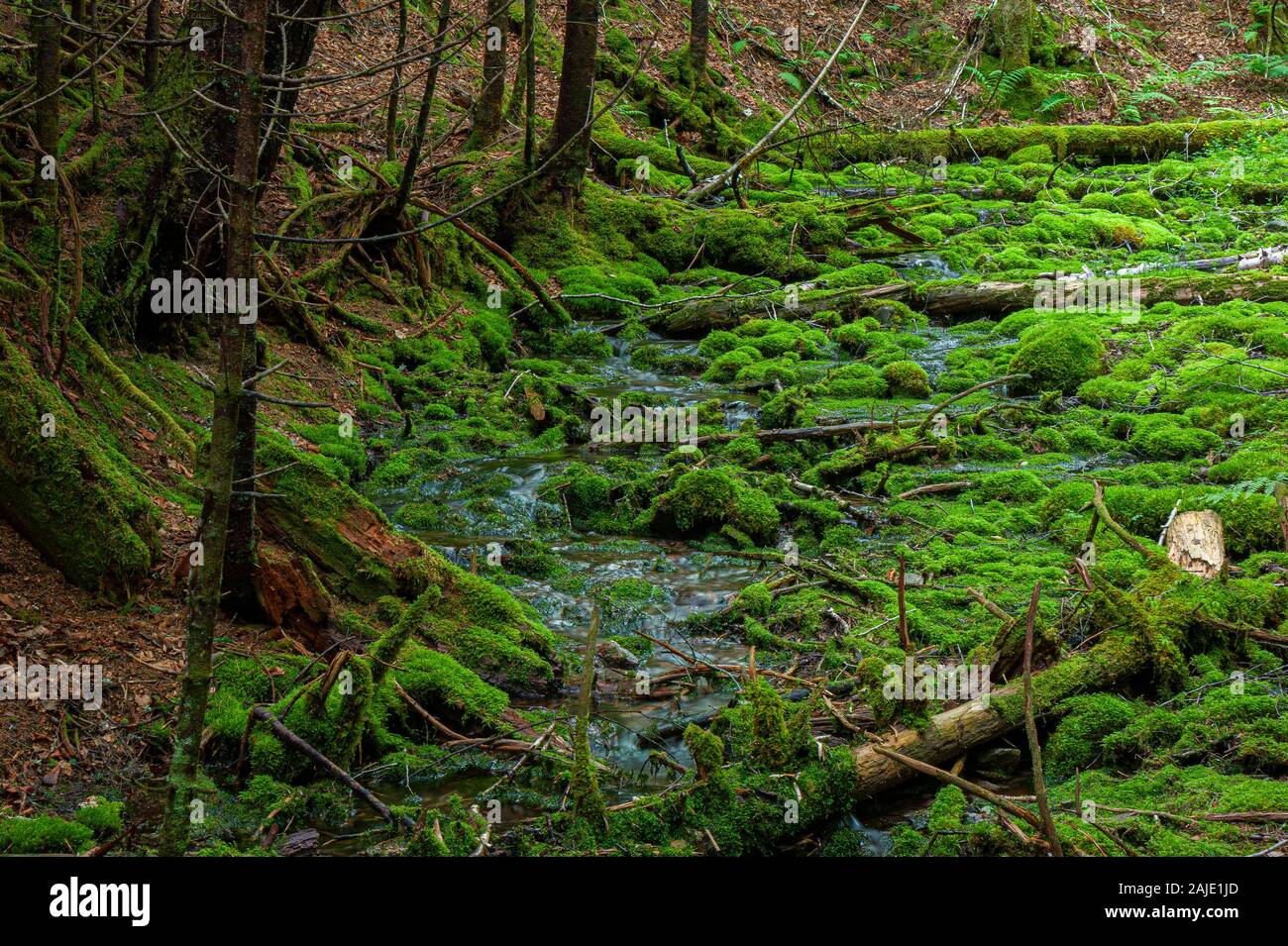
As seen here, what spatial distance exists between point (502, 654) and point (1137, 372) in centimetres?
779

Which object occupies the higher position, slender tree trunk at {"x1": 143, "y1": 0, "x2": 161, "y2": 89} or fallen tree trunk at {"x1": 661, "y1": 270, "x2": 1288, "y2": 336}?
slender tree trunk at {"x1": 143, "y1": 0, "x2": 161, "y2": 89}

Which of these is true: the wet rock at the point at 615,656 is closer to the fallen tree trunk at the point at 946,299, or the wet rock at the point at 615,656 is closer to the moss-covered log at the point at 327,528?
the moss-covered log at the point at 327,528

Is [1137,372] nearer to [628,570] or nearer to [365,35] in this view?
[628,570]

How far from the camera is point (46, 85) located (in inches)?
263

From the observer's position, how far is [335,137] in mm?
13516

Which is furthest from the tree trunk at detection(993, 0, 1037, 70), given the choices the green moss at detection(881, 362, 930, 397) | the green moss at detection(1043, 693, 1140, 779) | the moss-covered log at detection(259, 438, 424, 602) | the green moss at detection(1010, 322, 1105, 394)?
the moss-covered log at detection(259, 438, 424, 602)

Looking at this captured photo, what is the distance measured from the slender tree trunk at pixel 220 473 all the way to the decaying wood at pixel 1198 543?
534 cm

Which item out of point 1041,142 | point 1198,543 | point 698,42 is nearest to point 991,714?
point 1198,543

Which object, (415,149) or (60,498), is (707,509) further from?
(415,149)

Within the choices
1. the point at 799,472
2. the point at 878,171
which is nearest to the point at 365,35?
the point at 878,171

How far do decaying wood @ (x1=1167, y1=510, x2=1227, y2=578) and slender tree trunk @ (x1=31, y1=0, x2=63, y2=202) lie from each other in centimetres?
758

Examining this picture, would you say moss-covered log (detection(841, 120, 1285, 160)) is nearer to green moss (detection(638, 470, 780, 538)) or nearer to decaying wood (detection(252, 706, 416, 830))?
green moss (detection(638, 470, 780, 538))

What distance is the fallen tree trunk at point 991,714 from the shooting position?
181 inches

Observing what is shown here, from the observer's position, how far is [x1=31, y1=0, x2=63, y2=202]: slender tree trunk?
254 inches
